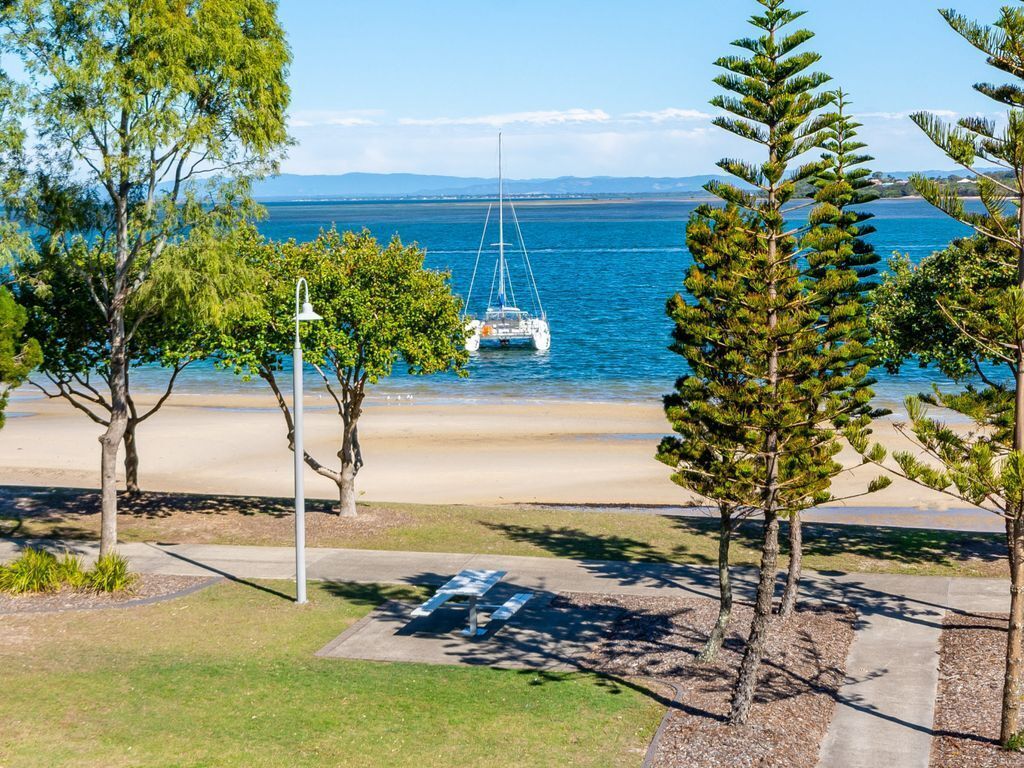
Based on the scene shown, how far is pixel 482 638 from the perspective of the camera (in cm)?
1605

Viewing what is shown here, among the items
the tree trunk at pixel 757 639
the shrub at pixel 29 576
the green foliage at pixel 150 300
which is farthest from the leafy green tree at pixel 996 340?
the shrub at pixel 29 576

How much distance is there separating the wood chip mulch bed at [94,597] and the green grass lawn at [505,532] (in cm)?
338

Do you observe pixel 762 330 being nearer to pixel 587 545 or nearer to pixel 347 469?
pixel 587 545

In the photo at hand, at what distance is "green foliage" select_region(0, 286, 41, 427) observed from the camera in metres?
17.8

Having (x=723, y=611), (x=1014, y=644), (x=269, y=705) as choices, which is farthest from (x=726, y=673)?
(x=269, y=705)

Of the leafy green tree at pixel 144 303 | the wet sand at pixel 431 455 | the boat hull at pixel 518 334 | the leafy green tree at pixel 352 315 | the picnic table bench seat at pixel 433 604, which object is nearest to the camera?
the picnic table bench seat at pixel 433 604

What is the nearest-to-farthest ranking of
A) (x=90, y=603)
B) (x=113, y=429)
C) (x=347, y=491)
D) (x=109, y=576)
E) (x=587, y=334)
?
1. (x=90, y=603)
2. (x=109, y=576)
3. (x=113, y=429)
4. (x=347, y=491)
5. (x=587, y=334)

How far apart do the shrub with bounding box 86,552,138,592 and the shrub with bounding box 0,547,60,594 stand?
0.55 meters

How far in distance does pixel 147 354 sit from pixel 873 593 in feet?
44.8

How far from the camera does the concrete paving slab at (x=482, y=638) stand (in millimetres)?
15164

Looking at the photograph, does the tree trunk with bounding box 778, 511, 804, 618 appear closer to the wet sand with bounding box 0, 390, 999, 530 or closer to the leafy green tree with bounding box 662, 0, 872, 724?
the leafy green tree with bounding box 662, 0, 872, 724

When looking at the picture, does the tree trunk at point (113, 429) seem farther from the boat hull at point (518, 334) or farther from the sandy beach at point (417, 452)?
the boat hull at point (518, 334)

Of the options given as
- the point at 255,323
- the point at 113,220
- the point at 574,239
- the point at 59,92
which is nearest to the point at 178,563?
the point at 255,323

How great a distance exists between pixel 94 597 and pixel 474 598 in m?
5.94
